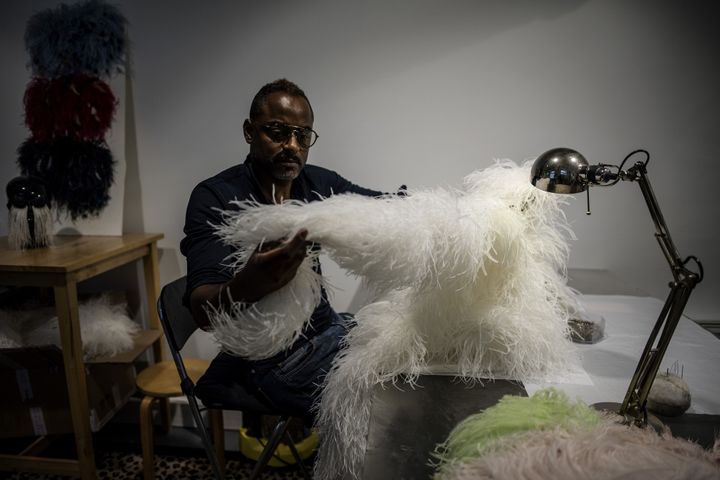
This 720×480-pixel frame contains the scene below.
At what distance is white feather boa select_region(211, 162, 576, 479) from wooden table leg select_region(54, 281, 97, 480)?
2.96 ft

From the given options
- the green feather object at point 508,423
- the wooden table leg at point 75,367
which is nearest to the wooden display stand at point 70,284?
the wooden table leg at point 75,367

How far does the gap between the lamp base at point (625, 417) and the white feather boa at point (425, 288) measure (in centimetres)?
16

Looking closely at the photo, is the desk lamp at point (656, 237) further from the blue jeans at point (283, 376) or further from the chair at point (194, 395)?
the chair at point (194, 395)

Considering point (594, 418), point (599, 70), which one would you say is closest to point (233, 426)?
point (594, 418)

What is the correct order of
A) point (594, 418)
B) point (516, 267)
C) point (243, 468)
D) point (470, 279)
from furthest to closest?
point (243, 468) → point (516, 267) → point (470, 279) → point (594, 418)

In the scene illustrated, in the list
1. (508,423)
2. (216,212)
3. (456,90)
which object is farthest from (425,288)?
(456,90)

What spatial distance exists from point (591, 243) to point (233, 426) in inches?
82.2

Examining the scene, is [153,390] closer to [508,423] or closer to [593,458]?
[508,423]

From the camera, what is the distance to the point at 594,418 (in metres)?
0.75

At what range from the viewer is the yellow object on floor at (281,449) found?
194 centimetres

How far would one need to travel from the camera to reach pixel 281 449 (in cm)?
195

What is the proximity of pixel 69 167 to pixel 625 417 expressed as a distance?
2383 mm

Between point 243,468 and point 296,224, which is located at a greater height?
point 296,224

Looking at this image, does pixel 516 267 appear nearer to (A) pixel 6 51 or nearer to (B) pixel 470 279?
(B) pixel 470 279
